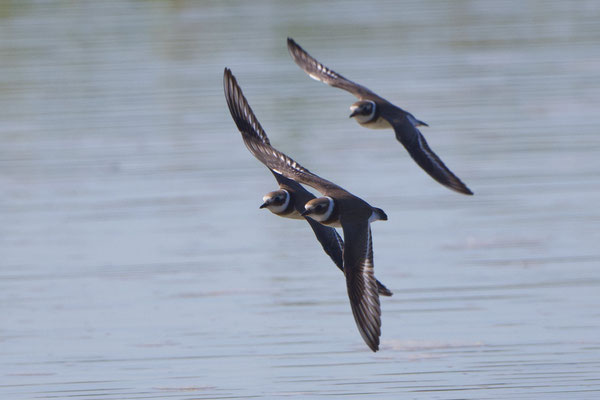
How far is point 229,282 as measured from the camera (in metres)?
10.1

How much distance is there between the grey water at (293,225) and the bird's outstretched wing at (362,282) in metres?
0.54

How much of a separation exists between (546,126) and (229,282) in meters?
5.20

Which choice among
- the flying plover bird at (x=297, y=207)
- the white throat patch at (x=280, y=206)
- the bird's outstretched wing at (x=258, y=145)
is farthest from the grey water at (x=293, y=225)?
the bird's outstretched wing at (x=258, y=145)

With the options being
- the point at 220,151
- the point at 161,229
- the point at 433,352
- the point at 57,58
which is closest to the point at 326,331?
the point at 433,352

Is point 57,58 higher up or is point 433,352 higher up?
point 433,352

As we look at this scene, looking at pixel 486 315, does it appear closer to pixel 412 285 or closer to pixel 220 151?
pixel 412 285

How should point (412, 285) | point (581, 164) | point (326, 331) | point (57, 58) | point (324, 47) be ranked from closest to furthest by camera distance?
point (326, 331), point (412, 285), point (581, 164), point (324, 47), point (57, 58)

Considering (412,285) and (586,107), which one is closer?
(412,285)

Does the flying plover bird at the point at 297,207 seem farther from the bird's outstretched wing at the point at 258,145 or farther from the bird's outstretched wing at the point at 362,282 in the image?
the bird's outstretched wing at the point at 362,282

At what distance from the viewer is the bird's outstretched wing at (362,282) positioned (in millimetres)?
7477

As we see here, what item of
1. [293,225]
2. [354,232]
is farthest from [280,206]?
[293,225]

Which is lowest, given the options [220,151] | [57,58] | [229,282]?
[57,58]

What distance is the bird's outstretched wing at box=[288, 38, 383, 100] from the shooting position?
9605 mm

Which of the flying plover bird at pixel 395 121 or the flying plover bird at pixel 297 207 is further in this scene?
the flying plover bird at pixel 395 121
